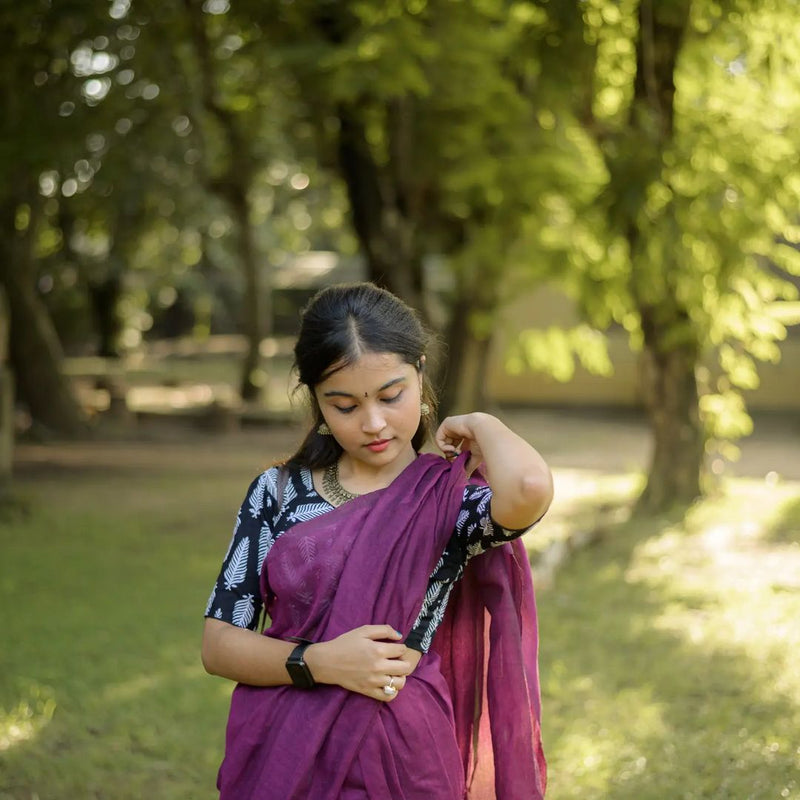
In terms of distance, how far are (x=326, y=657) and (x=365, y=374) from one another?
53 cm

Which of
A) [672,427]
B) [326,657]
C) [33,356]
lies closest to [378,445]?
[326,657]

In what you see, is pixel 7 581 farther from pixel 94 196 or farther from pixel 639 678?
pixel 94 196

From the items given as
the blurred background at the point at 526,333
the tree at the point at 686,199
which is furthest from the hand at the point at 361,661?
the tree at the point at 686,199

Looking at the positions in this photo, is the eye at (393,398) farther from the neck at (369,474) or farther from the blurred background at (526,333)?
the blurred background at (526,333)

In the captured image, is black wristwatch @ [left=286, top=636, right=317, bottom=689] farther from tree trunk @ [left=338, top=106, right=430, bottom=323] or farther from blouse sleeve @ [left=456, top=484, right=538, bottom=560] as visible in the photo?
tree trunk @ [left=338, top=106, right=430, bottom=323]

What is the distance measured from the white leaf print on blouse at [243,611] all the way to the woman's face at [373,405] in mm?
354

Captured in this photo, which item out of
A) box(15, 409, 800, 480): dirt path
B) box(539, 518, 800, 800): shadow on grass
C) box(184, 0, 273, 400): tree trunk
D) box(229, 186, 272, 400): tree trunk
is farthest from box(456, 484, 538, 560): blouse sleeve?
box(229, 186, 272, 400): tree trunk

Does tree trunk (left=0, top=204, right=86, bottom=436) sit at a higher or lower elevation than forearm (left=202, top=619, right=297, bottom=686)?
lower

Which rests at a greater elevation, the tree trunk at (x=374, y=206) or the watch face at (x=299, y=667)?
the watch face at (x=299, y=667)

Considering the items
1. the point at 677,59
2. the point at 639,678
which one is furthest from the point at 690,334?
the point at 639,678

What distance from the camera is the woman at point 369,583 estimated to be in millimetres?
2084

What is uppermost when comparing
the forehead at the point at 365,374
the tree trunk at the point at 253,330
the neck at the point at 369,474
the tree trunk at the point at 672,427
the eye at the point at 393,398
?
the forehead at the point at 365,374

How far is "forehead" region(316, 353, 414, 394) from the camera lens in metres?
2.15

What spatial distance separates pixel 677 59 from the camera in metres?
8.12
